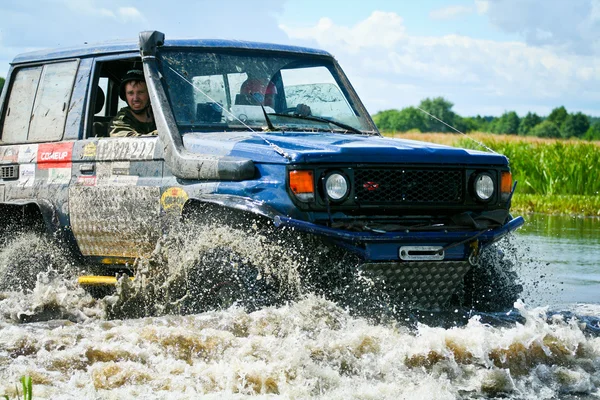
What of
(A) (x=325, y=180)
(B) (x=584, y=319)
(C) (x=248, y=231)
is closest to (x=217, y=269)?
(C) (x=248, y=231)

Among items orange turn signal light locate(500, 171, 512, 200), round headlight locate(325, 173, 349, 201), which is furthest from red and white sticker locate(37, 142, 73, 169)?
orange turn signal light locate(500, 171, 512, 200)

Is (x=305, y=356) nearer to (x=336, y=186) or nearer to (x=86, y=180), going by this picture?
(x=336, y=186)

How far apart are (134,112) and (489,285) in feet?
9.57

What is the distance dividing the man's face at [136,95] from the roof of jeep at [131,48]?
10.5 inches

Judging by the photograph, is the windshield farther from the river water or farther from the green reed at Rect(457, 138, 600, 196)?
the green reed at Rect(457, 138, 600, 196)

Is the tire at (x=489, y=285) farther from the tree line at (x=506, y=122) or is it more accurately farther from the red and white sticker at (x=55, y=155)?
the tree line at (x=506, y=122)

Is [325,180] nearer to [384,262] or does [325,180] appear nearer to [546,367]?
[384,262]

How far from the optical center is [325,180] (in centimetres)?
641

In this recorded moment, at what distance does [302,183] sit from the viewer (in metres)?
6.37

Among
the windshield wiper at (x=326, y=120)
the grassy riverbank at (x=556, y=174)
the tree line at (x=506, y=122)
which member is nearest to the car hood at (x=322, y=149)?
the windshield wiper at (x=326, y=120)

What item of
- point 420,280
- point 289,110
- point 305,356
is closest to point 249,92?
point 289,110

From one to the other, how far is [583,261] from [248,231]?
6.92 metres

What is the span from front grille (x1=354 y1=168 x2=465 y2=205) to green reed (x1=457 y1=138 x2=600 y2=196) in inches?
631

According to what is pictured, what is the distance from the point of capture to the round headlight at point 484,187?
6980 mm
